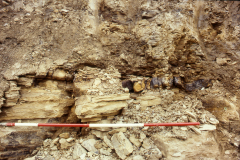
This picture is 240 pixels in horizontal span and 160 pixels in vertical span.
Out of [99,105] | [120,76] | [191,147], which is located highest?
[120,76]

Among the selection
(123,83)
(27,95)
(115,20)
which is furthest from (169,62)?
(27,95)

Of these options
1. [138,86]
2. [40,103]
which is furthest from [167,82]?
[40,103]

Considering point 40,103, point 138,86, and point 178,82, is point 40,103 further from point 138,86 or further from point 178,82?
point 178,82

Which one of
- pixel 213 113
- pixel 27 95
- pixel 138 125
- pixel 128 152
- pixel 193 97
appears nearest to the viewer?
pixel 128 152

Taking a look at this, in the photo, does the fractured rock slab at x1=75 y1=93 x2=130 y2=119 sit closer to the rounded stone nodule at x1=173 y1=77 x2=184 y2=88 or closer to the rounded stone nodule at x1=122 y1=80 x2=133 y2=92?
the rounded stone nodule at x1=122 y1=80 x2=133 y2=92

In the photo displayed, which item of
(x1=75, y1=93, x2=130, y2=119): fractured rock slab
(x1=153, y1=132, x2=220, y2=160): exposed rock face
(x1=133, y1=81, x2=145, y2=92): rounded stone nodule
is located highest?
(x1=133, y1=81, x2=145, y2=92): rounded stone nodule

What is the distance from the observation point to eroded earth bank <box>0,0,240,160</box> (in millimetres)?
2578

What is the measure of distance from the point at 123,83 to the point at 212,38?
2.46m

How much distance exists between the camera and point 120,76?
311 centimetres

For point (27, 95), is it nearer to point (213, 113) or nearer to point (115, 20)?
point (115, 20)

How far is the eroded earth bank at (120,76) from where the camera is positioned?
2578 millimetres

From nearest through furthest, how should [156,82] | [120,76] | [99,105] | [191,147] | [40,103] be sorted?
[191,147], [99,105], [40,103], [120,76], [156,82]

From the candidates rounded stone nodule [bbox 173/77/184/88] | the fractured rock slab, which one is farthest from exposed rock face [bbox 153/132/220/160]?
rounded stone nodule [bbox 173/77/184/88]

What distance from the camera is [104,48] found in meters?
3.24
